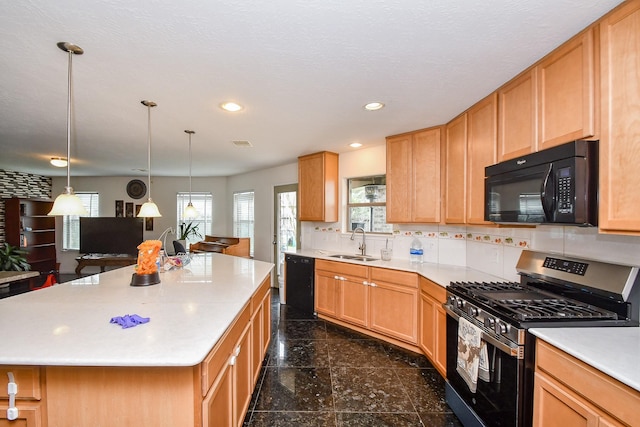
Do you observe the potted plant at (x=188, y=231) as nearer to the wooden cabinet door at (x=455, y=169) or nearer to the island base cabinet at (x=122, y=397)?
the wooden cabinet door at (x=455, y=169)

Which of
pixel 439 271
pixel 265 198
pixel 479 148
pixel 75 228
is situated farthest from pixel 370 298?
pixel 75 228

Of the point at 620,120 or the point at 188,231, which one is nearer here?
the point at 620,120

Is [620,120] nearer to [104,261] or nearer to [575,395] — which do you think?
[575,395]

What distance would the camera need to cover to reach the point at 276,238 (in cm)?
542

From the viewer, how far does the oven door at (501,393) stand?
55.7 inches

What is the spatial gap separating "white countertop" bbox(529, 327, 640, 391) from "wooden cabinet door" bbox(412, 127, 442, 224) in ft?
5.47

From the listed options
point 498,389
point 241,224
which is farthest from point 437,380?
point 241,224

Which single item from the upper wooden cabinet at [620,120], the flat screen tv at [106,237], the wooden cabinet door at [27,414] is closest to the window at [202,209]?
the flat screen tv at [106,237]

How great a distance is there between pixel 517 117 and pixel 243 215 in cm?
546

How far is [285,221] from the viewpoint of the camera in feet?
17.4

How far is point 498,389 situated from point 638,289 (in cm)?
83

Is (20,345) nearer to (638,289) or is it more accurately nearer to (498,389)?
(498,389)

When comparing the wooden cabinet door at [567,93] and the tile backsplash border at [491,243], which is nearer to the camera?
the wooden cabinet door at [567,93]

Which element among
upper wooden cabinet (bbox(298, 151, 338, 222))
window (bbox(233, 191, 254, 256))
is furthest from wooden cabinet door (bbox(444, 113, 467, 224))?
window (bbox(233, 191, 254, 256))
